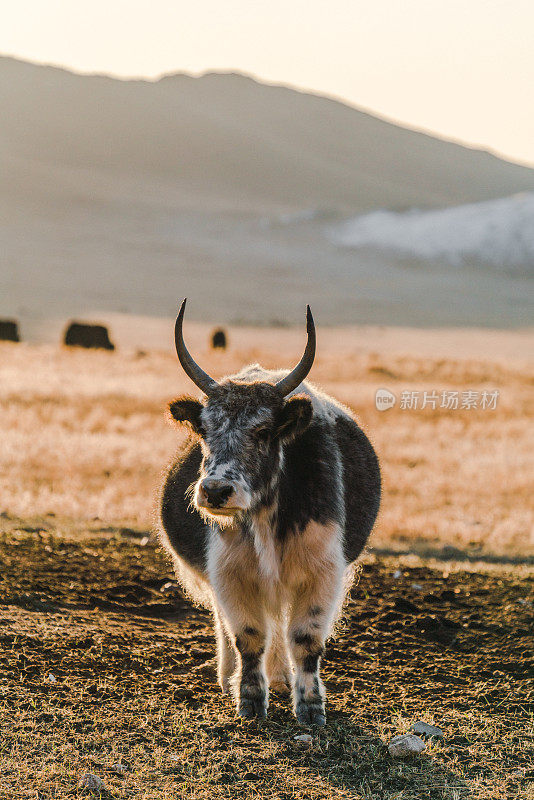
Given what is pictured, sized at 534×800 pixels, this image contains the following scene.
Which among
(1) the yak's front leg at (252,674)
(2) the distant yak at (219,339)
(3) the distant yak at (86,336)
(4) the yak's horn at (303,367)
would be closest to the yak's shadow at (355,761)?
(1) the yak's front leg at (252,674)

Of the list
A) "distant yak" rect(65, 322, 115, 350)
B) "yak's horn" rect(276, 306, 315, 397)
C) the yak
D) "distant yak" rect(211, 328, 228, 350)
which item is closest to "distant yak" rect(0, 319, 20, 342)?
"distant yak" rect(65, 322, 115, 350)

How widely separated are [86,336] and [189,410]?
40.2m

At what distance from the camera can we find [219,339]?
152ft

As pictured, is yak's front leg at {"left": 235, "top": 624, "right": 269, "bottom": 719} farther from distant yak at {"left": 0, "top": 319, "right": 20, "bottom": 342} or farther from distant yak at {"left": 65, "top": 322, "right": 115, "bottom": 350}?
distant yak at {"left": 0, "top": 319, "right": 20, "bottom": 342}

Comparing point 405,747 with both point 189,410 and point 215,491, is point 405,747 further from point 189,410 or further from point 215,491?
point 189,410

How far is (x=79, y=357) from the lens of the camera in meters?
36.3

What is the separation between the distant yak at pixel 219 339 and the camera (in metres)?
46.3

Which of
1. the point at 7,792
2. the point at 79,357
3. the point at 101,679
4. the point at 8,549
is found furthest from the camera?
the point at 79,357

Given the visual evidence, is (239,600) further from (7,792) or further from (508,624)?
(508,624)

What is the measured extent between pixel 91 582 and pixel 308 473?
4214 millimetres

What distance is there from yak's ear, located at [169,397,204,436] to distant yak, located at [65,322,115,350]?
39763 millimetres

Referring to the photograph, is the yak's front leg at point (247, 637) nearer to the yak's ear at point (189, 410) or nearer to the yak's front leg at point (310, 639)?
the yak's front leg at point (310, 639)

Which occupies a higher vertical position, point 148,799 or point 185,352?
point 185,352

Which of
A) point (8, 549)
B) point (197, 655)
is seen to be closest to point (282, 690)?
point (197, 655)
